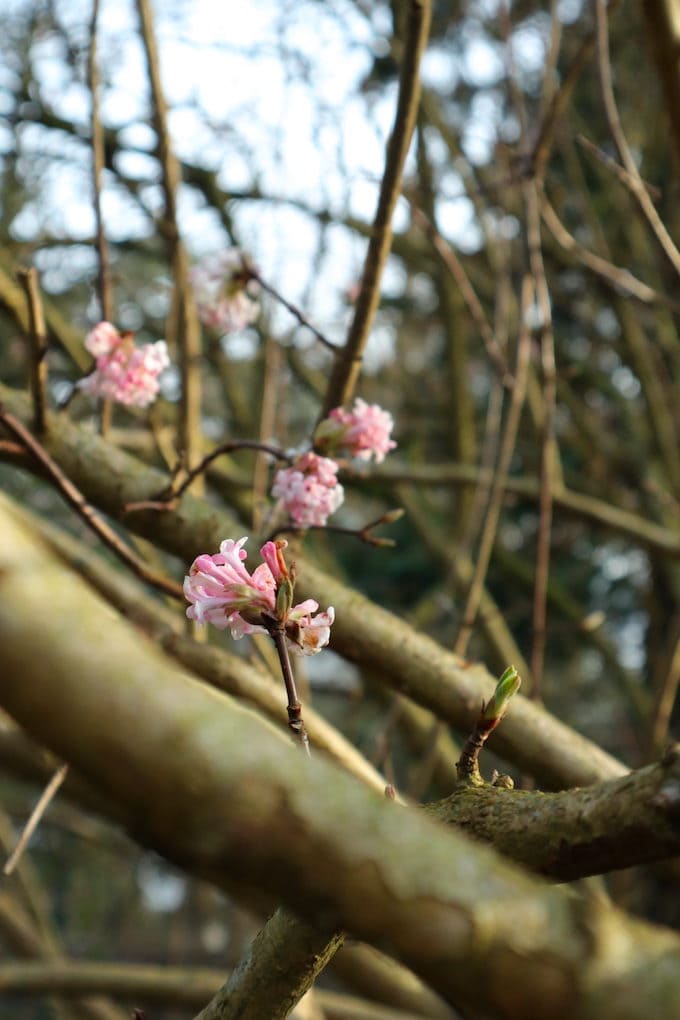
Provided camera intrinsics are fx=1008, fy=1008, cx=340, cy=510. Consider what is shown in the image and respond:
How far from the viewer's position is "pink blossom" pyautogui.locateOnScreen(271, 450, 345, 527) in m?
1.61

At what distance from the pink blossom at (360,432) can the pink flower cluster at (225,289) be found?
54cm

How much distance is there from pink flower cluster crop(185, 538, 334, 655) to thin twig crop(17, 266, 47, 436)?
2.46 feet

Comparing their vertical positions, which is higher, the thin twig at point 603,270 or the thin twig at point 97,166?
the thin twig at point 603,270

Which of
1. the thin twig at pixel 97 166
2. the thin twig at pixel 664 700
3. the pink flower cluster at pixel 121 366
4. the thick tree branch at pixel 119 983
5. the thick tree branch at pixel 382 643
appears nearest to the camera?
the thick tree branch at pixel 382 643

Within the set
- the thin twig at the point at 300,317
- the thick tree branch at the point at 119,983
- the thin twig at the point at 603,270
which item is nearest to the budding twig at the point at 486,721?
the thin twig at the point at 300,317

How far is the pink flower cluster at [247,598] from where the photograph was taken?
3.38 feet

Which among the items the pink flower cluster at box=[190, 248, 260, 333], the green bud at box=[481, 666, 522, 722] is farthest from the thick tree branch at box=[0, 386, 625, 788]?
the green bud at box=[481, 666, 522, 722]

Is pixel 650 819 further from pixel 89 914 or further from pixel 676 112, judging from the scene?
pixel 89 914

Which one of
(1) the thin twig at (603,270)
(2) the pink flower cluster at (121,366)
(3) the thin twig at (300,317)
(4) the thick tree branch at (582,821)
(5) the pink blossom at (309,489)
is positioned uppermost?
(1) the thin twig at (603,270)

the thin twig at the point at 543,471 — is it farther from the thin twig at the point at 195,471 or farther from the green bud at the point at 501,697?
the green bud at the point at 501,697

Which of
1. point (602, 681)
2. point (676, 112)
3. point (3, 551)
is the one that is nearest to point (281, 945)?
point (3, 551)

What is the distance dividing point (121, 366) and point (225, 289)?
35cm

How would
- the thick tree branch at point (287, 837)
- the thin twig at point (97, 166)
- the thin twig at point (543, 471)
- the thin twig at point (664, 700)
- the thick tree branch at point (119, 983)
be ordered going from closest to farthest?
1. the thick tree branch at point (287, 837)
2. the thin twig at point (97, 166)
3. the thin twig at point (543, 471)
4. the thin twig at point (664, 700)
5. the thick tree branch at point (119, 983)

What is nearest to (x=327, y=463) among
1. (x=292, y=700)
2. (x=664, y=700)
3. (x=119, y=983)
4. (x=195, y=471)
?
(x=195, y=471)
